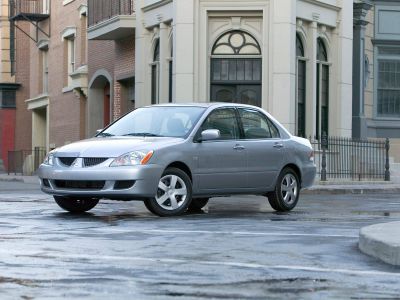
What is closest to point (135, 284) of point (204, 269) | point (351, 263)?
point (204, 269)

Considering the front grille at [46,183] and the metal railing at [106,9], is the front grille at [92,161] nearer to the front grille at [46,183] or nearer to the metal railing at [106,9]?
the front grille at [46,183]

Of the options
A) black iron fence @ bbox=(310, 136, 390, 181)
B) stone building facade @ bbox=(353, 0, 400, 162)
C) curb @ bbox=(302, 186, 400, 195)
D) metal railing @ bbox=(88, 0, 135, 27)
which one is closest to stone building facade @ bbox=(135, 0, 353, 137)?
black iron fence @ bbox=(310, 136, 390, 181)

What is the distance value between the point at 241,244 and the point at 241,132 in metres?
5.03

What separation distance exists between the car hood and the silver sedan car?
1 centimetres

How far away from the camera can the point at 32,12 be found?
41.6 m

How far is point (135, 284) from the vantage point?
7027 millimetres

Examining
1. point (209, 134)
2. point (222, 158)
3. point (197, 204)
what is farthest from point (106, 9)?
point (209, 134)

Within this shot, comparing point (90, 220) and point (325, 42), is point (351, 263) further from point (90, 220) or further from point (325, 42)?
point (325, 42)

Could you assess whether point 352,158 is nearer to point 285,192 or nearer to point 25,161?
point 285,192

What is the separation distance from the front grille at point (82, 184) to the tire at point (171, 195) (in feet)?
2.11

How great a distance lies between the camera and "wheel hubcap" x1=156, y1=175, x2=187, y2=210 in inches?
520

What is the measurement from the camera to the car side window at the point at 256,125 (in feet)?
48.4

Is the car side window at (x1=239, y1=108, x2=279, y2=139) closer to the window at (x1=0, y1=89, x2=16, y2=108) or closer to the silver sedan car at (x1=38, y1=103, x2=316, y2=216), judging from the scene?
the silver sedan car at (x1=38, y1=103, x2=316, y2=216)

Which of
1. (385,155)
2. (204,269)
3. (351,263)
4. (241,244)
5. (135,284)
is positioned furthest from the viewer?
(385,155)
